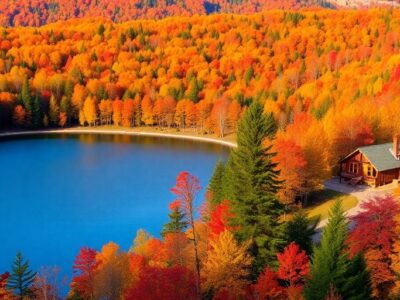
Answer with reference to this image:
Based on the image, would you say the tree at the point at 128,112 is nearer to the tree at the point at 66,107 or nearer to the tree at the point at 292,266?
the tree at the point at 66,107

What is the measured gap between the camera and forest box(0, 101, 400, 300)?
19344 millimetres

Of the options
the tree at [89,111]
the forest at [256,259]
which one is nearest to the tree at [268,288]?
the forest at [256,259]

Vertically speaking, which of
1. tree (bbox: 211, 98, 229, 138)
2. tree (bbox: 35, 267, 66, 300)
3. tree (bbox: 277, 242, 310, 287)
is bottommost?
tree (bbox: 35, 267, 66, 300)

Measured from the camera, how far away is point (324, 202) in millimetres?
40781

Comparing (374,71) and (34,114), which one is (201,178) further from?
(374,71)

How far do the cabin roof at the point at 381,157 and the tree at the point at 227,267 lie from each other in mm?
22782

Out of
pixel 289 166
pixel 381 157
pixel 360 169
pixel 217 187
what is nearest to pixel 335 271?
pixel 289 166

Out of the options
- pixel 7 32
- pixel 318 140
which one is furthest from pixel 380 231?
pixel 7 32

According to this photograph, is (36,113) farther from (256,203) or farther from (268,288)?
(268,288)

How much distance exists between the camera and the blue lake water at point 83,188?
138 feet

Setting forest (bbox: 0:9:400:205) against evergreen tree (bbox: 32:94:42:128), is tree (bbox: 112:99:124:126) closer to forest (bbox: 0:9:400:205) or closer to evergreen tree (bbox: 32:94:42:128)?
forest (bbox: 0:9:400:205)

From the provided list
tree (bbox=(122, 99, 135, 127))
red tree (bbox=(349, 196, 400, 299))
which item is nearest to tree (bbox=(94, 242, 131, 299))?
red tree (bbox=(349, 196, 400, 299))

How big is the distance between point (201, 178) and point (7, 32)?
107166 mm

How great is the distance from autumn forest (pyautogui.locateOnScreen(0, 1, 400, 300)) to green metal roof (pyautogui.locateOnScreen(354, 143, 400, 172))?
12.0 ft
